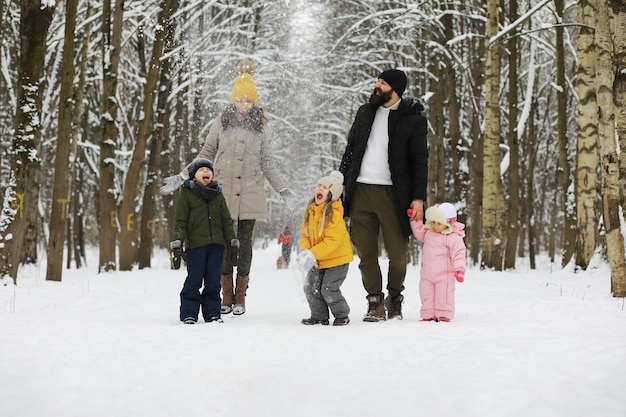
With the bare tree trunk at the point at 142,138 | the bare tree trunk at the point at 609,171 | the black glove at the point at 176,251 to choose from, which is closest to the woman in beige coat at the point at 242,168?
the black glove at the point at 176,251

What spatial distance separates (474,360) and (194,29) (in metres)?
15.6

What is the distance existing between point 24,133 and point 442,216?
6.39 m

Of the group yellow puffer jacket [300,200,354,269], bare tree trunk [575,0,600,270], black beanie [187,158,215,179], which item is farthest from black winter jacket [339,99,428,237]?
bare tree trunk [575,0,600,270]

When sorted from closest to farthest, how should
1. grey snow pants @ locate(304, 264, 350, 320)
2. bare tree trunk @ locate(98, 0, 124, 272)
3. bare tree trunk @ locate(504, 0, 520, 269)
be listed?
grey snow pants @ locate(304, 264, 350, 320) → bare tree trunk @ locate(98, 0, 124, 272) → bare tree trunk @ locate(504, 0, 520, 269)

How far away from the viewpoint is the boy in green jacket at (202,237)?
5.29 metres

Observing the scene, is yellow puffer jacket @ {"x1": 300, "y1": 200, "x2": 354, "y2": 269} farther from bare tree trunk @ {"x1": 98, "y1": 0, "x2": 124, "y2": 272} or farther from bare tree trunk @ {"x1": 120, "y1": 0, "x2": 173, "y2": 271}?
bare tree trunk @ {"x1": 98, "y1": 0, "x2": 124, "y2": 272}

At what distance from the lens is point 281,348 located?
387cm

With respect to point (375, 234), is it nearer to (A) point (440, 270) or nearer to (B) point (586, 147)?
(A) point (440, 270)

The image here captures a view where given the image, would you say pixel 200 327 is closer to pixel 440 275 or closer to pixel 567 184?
pixel 440 275

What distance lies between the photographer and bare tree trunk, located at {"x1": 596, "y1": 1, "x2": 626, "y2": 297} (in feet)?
19.4

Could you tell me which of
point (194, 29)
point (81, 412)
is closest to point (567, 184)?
point (194, 29)

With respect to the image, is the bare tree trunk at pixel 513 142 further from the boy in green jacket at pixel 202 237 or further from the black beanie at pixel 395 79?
the boy in green jacket at pixel 202 237

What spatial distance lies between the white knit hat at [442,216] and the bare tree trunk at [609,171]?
5.74 feet

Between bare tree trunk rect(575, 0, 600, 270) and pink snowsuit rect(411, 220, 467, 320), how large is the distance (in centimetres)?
524
